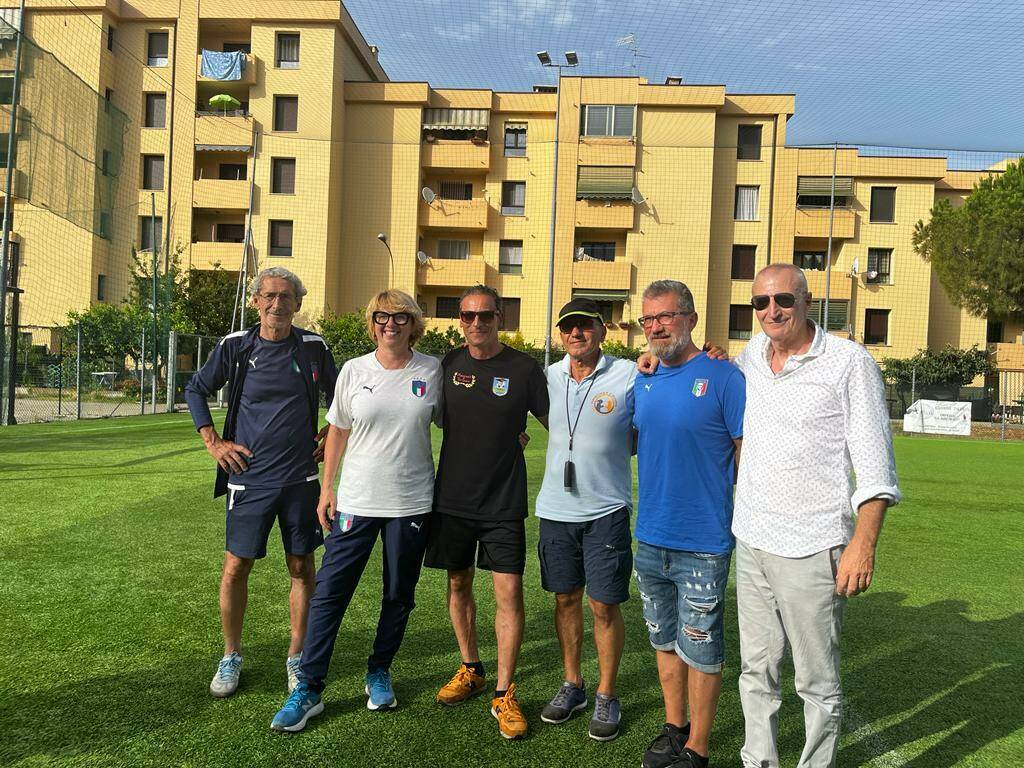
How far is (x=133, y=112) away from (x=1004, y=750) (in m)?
37.3

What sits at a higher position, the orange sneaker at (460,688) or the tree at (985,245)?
the tree at (985,245)

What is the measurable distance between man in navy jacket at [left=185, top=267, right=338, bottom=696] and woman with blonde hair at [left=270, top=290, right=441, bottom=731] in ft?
0.57

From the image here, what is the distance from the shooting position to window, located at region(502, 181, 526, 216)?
115ft

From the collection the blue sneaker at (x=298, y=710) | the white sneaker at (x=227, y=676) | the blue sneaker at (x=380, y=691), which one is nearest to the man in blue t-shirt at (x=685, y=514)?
the blue sneaker at (x=380, y=691)

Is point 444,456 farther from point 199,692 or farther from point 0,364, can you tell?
point 0,364

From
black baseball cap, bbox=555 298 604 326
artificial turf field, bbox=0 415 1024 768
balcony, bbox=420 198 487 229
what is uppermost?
balcony, bbox=420 198 487 229

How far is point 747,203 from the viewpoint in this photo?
34.5 metres

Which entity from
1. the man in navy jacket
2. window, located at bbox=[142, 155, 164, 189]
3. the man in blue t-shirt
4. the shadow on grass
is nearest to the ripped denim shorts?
the man in blue t-shirt

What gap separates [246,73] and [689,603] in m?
34.5

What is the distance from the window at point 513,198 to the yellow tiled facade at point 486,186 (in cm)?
9

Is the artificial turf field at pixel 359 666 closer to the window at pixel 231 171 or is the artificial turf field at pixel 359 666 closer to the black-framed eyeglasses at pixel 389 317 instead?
the black-framed eyeglasses at pixel 389 317

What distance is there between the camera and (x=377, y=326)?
3541 millimetres

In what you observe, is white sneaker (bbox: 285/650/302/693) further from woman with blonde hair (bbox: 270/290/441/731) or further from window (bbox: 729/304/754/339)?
window (bbox: 729/304/754/339)

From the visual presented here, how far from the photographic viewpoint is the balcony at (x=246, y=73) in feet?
106
